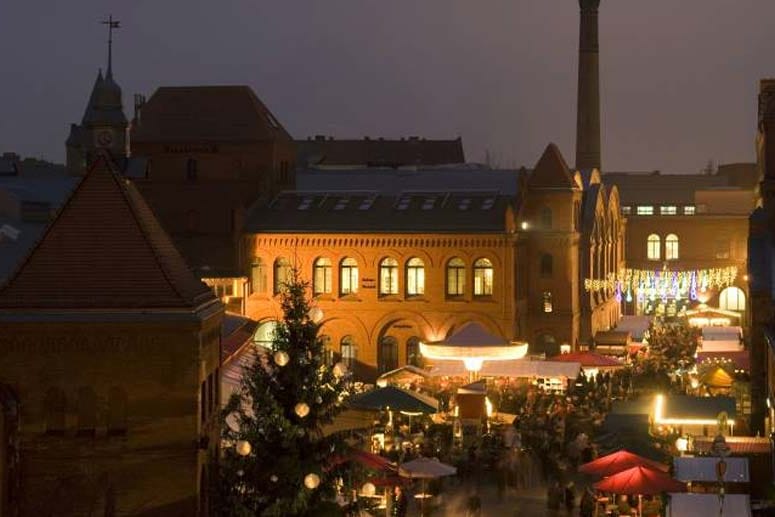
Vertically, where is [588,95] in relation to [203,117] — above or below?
above

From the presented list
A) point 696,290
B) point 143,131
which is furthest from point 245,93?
point 696,290

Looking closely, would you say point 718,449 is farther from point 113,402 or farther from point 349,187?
point 349,187

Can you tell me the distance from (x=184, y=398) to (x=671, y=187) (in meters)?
94.4

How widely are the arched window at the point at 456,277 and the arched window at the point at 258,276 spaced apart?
26.1 ft

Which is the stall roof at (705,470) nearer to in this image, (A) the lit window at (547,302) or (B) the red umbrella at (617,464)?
(B) the red umbrella at (617,464)

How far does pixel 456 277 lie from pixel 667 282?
23246 mm

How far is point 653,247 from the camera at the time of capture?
101 meters

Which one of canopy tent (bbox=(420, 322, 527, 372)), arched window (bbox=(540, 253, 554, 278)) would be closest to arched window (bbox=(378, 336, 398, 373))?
arched window (bbox=(540, 253, 554, 278))

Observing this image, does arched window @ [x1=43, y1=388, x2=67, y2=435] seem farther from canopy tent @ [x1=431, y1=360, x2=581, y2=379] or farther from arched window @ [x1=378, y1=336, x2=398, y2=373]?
arched window @ [x1=378, y1=336, x2=398, y2=373]

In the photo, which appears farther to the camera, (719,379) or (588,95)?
(588,95)

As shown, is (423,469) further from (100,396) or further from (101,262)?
(101,262)

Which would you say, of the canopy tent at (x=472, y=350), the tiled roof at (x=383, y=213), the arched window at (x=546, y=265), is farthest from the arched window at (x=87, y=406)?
the arched window at (x=546, y=265)

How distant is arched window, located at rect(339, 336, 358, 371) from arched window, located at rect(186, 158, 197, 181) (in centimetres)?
1021

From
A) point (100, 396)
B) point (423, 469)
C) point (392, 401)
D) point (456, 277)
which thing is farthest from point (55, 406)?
point (456, 277)
